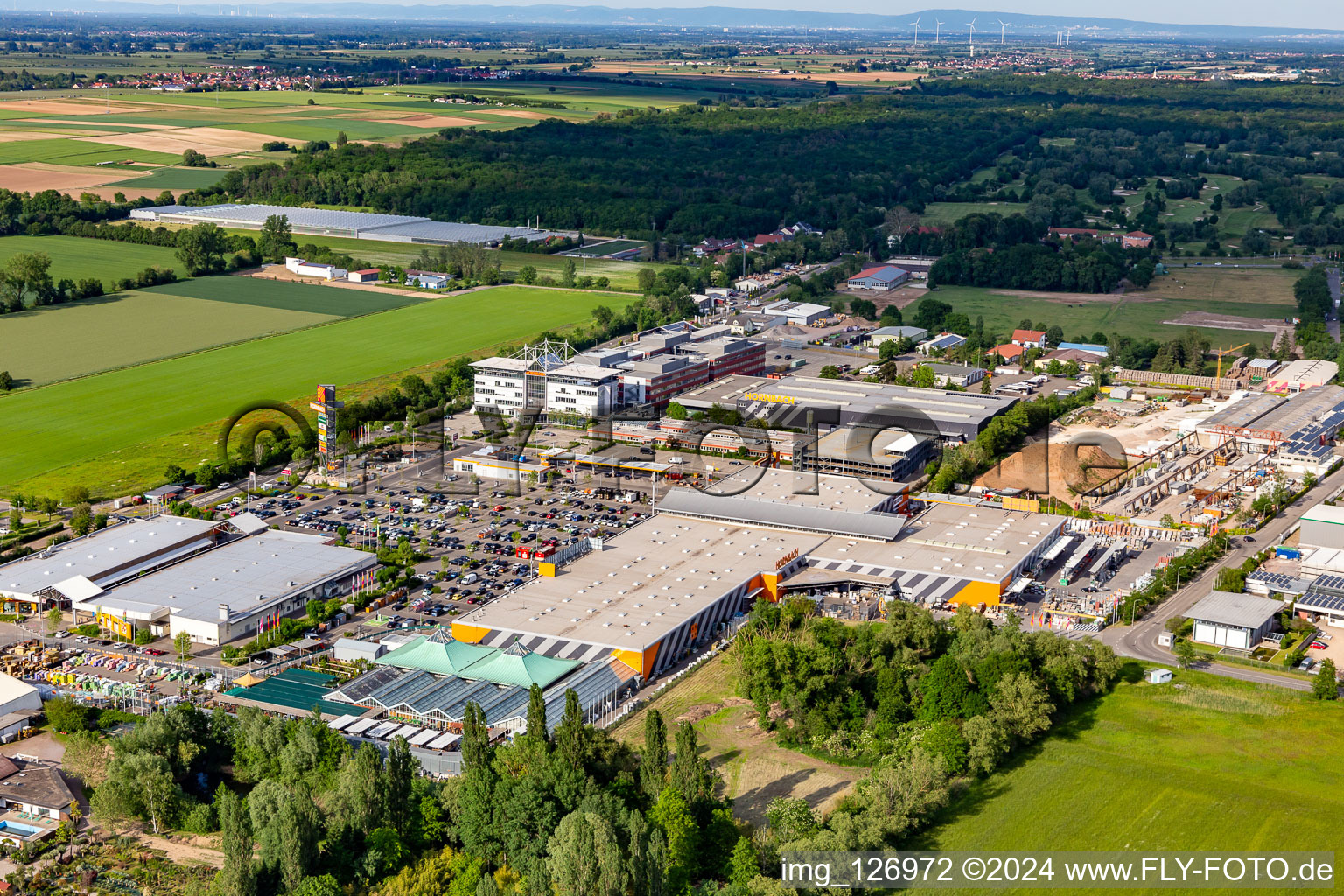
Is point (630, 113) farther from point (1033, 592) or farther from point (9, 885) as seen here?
point (9, 885)

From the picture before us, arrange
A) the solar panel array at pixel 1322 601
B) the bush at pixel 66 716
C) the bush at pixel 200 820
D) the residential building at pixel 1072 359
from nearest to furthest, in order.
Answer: the bush at pixel 200 820 < the bush at pixel 66 716 < the solar panel array at pixel 1322 601 < the residential building at pixel 1072 359

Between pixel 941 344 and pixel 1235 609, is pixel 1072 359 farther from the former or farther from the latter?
pixel 1235 609

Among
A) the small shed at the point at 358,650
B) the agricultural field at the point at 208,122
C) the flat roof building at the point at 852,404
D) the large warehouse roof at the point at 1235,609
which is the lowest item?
the large warehouse roof at the point at 1235,609

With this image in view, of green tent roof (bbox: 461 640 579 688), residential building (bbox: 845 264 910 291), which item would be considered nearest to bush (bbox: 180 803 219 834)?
green tent roof (bbox: 461 640 579 688)

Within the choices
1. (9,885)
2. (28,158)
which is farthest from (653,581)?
(28,158)

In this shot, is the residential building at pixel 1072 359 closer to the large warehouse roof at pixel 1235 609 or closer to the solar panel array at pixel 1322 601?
the solar panel array at pixel 1322 601

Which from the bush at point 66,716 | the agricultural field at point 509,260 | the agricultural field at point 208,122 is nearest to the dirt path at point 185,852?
the bush at point 66,716

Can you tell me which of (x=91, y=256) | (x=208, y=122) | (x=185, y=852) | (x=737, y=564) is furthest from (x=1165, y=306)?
(x=208, y=122)
